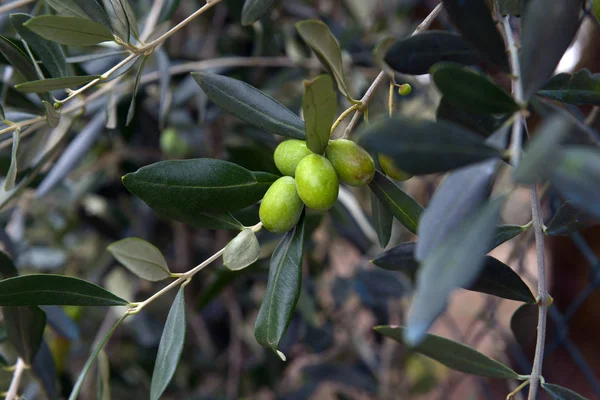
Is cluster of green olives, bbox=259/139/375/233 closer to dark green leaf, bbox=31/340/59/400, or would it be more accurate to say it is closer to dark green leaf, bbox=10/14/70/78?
dark green leaf, bbox=10/14/70/78

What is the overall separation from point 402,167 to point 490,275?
0.64 feet

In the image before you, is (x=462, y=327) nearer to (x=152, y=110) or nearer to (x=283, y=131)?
(x=152, y=110)

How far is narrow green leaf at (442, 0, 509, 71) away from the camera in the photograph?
0.97 ft

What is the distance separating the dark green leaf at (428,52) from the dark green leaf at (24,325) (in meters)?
0.43

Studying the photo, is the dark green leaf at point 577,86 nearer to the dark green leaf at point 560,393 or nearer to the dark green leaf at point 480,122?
the dark green leaf at point 480,122

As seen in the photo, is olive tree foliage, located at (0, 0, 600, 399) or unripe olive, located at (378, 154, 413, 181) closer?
olive tree foliage, located at (0, 0, 600, 399)

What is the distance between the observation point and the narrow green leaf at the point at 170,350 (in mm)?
387

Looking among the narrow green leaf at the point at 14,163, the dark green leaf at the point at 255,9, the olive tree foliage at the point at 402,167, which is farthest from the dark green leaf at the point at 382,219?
the narrow green leaf at the point at 14,163

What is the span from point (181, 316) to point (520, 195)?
131 cm

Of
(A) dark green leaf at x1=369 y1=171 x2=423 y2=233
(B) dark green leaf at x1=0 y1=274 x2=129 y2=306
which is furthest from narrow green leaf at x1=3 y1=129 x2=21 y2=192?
(A) dark green leaf at x1=369 y1=171 x2=423 y2=233

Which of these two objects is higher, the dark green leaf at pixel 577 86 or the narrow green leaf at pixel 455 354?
the dark green leaf at pixel 577 86

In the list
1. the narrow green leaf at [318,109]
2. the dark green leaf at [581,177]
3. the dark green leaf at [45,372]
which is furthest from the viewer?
the dark green leaf at [45,372]

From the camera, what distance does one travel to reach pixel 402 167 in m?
0.24

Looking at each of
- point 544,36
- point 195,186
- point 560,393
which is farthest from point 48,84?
point 560,393
